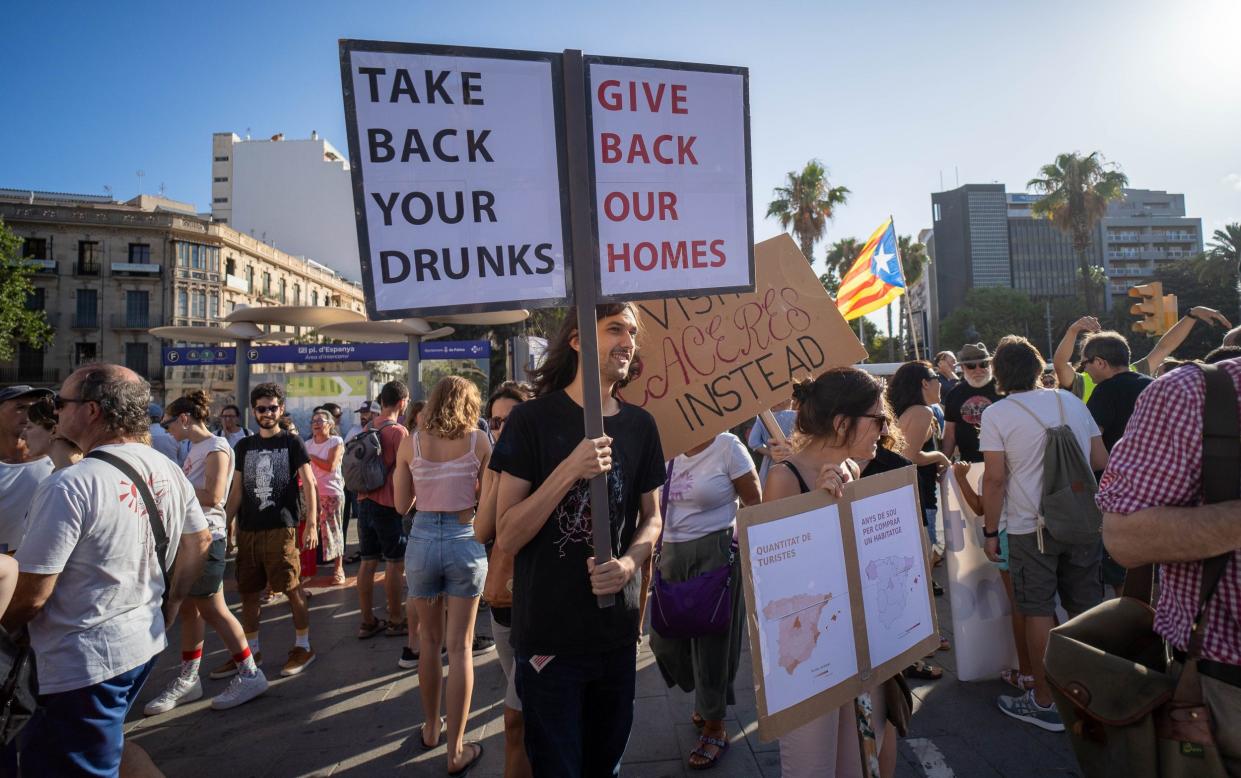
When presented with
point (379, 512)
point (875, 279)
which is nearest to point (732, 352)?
point (379, 512)

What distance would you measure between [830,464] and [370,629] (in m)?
4.63

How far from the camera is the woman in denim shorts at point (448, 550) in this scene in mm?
3279

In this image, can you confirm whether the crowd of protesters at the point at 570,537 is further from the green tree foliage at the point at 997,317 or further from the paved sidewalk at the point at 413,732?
the green tree foliage at the point at 997,317

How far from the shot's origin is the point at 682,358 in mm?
2846

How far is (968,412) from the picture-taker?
5125 mm

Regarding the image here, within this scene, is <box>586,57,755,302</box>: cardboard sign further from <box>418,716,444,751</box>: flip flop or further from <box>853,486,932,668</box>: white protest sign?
<box>418,716,444,751</box>: flip flop

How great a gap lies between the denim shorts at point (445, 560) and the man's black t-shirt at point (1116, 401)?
13.2 feet

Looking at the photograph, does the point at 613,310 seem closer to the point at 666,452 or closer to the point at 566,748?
the point at 666,452

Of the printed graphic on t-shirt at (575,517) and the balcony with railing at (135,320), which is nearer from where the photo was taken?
the printed graphic on t-shirt at (575,517)

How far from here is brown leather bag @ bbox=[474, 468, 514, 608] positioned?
2.18 metres

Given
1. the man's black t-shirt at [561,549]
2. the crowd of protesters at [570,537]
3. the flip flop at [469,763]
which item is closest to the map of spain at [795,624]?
the crowd of protesters at [570,537]

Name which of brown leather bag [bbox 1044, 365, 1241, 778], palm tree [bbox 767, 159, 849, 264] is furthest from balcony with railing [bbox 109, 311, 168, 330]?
brown leather bag [bbox 1044, 365, 1241, 778]

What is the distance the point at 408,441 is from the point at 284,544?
166cm

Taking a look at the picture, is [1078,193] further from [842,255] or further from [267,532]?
[267,532]
